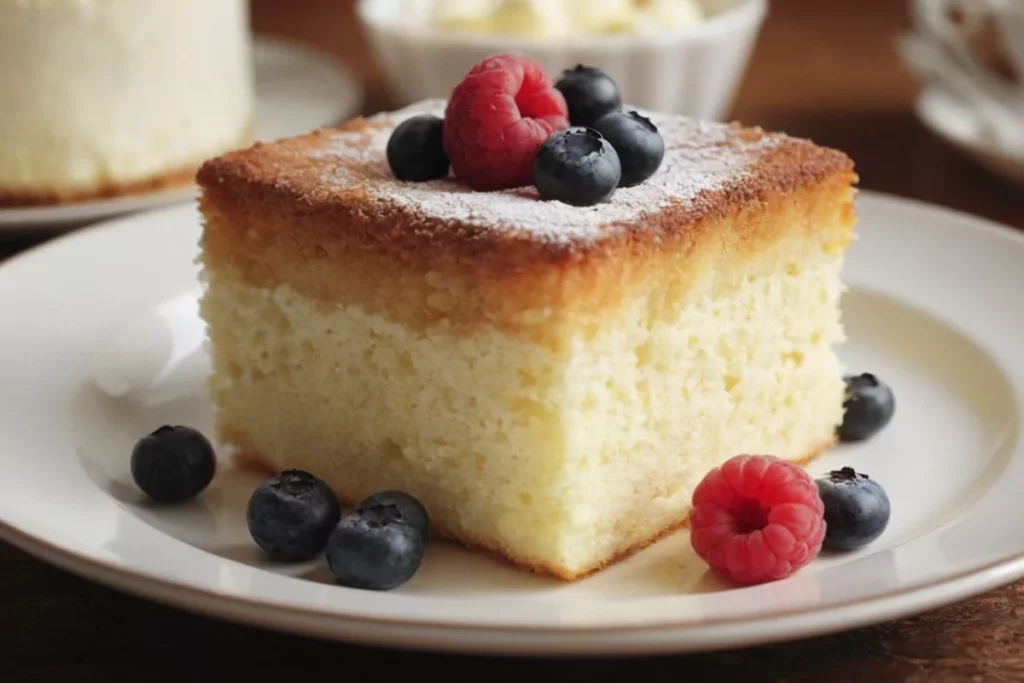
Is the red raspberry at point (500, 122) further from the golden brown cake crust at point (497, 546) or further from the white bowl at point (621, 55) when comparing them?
the white bowl at point (621, 55)

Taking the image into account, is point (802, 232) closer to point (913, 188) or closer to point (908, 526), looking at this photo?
point (908, 526)

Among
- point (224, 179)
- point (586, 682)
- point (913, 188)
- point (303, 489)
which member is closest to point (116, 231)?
point (224, 179)

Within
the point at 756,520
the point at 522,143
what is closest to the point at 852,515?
the point at 756,520

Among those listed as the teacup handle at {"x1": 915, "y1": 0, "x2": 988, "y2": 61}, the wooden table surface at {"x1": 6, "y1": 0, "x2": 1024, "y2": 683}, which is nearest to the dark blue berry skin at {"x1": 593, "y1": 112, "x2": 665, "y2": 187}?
the wooden table surface at {"x1": 6, "y1": 0, "x2": 1024, "y2": 683}

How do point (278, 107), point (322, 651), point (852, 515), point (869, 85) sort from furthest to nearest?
point (869, 85) → point (278, 107) → point (852, 515) → point (322, 651)

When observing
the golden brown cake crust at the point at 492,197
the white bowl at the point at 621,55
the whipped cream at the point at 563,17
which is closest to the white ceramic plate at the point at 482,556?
the golden brown cake crust at the point at 492,197

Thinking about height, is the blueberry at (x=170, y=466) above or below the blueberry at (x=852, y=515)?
below

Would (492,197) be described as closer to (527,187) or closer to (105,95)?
(527,187)
